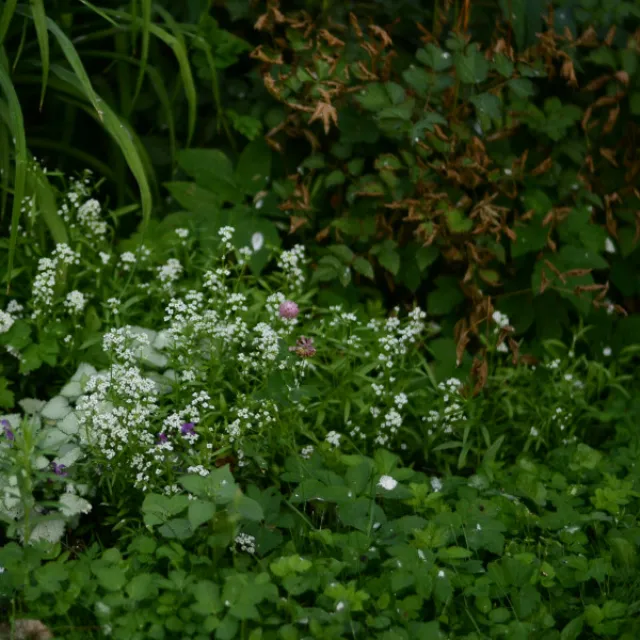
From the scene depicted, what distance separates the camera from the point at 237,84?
3268mm

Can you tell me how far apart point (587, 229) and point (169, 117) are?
4.27 feet

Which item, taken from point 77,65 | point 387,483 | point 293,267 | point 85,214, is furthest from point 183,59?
point 387,483

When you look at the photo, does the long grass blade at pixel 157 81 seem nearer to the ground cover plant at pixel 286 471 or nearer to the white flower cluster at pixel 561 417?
the ground cover plant at pixel 286 471

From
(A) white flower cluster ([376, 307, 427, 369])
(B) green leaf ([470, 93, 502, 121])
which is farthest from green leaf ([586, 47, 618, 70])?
(A) white flower cluster ([376, 307, 427, 369])

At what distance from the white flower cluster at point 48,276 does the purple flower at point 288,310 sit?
57cm

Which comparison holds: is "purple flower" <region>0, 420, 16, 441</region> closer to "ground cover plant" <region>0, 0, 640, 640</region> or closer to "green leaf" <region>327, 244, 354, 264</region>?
"ground cover plant" <region>0, 0, 640, 640</region>

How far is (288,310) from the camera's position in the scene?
260 cm

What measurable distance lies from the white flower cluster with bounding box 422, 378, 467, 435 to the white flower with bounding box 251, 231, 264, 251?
0.70 m

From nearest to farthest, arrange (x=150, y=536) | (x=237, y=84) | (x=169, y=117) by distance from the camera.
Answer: (x=150, y=536) < (x=169, y=117) < (x=237, y=84)

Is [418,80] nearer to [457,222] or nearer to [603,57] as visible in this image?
[457,222]

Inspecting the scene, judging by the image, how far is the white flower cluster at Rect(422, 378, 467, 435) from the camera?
258cm

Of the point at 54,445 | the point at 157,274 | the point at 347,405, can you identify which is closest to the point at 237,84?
the point at 157,274

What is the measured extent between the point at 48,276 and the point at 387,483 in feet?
3.72

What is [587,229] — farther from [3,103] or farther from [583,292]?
[3,103]
